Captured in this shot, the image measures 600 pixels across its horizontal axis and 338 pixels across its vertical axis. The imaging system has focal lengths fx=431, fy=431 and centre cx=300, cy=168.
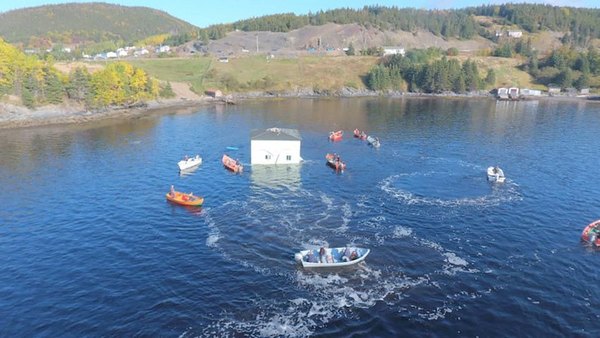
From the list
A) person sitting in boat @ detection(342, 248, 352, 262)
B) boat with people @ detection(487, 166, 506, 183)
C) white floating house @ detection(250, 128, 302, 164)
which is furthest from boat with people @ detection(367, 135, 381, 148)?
person sitting in boat @ detection(342, 248, 352, 262)

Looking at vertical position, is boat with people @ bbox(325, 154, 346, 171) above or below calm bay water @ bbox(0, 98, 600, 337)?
above

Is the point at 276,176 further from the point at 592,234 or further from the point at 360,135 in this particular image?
the point at 592,234

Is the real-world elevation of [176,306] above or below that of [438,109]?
below

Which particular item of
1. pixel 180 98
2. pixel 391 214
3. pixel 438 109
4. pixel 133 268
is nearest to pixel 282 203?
pixel 391 214

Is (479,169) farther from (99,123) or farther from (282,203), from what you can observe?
(99,123)

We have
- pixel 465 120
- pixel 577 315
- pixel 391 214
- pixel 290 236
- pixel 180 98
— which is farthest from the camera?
pixel 180 98

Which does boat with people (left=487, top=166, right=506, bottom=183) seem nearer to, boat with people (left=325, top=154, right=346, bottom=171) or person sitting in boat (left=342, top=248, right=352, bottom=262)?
boat with people (left=325, top=154, right=346, bottom=171)

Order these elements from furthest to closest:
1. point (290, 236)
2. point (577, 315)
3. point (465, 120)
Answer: point (465, 120) < point (290, 236) < point (577, 315)
